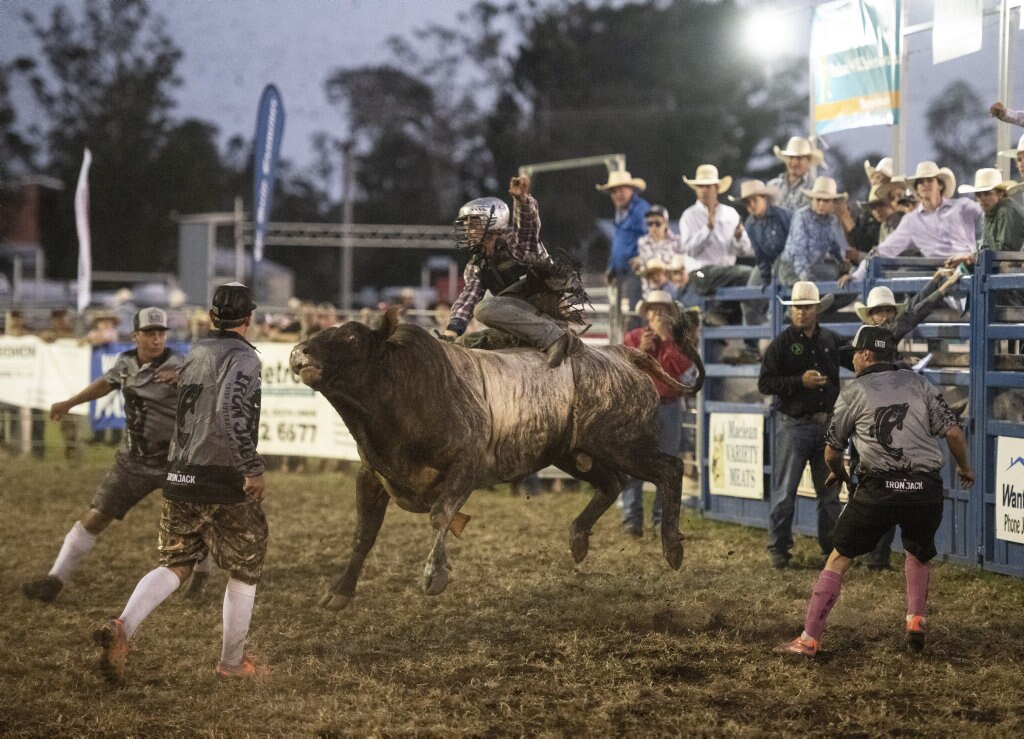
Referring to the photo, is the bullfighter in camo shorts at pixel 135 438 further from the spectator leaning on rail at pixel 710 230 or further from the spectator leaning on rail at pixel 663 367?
the spectator leaning on rail at pixel 710 230

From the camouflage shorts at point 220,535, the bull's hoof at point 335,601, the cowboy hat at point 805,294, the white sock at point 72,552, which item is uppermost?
the cowboy hat at point 805,294

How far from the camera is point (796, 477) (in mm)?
9359

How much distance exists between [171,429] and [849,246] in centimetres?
684

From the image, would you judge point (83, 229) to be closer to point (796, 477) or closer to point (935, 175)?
point (796, 477)

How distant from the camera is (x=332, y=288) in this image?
5366 cm

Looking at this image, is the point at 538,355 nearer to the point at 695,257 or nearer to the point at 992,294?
the point at 992,294

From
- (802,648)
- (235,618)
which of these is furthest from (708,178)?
(235,618)

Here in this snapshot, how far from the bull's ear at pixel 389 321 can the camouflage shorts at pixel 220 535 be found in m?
1.22

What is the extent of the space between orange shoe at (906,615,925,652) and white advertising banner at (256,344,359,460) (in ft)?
30.7

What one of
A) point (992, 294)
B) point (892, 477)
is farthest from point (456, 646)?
point (992, 294)

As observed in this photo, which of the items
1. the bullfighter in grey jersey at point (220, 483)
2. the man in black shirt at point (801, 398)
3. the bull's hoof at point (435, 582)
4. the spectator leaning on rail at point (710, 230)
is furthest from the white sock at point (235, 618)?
the spectator leaning on rail at point (710, 230)

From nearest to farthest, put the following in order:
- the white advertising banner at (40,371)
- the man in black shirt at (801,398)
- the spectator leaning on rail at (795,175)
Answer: the man in black shirt at (801,398)
the spectator leaning on rail at (795,175)
the white advertising banner at (40,371)

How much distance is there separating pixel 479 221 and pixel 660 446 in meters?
4.11

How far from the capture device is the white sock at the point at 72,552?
26.7 feet
